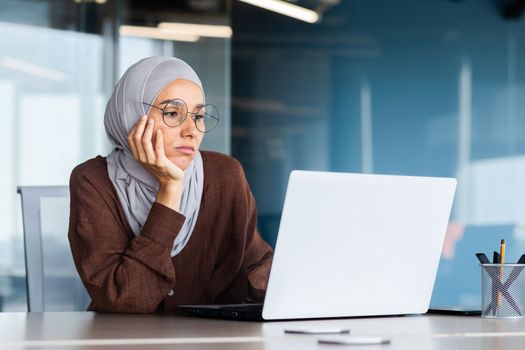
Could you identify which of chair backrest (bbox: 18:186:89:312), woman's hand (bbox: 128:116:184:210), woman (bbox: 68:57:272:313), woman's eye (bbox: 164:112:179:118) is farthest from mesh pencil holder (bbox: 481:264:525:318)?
chair backrest (bbox: 18:186:89:312)

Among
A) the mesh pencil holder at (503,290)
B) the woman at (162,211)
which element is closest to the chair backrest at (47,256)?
the woman at (162,211)

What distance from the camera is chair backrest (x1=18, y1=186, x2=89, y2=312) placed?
2.44 meters

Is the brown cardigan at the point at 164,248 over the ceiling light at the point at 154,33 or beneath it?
beneath

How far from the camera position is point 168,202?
2.09m

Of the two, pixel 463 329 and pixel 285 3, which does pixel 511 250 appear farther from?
pixel 463 329

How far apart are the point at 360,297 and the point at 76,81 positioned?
3038 mm

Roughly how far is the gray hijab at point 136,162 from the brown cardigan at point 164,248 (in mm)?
25

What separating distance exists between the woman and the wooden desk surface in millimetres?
136

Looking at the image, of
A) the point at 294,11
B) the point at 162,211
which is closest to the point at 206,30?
the point at 294,11

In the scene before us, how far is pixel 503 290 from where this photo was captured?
1.88m

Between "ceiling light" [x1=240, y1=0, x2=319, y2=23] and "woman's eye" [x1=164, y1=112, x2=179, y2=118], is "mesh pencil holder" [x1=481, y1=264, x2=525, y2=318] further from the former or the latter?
"ceiling light" [x1=240, y1=0, x2=319, y2=23]

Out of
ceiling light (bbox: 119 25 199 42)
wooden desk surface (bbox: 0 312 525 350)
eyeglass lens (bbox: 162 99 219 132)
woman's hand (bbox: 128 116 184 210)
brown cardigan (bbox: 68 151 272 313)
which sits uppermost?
ceiling light (bbox: 119 25 199 42)

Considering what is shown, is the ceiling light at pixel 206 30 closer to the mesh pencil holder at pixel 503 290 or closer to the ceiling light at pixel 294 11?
the ceiling light at pixel 294 11

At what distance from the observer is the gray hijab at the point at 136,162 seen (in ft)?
7.19
